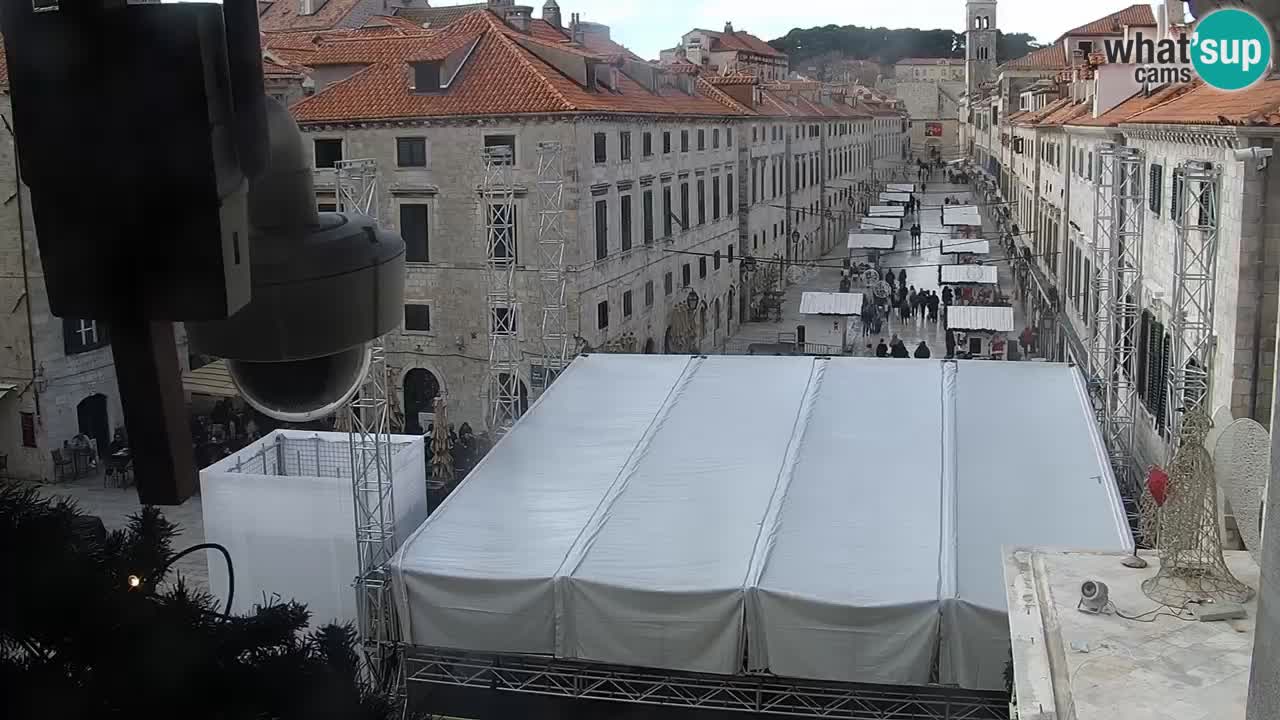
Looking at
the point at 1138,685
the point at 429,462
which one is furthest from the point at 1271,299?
the point at 429,462

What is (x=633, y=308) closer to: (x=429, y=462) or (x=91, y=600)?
(x=429, y=462)

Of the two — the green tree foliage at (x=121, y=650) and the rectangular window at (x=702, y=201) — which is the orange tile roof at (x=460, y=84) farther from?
the green tree foliage at (x=121, y=650)

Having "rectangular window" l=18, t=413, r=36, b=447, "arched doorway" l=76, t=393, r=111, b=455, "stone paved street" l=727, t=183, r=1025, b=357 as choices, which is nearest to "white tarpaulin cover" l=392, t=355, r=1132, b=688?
"rectangular window" l=18, t=413, r=36, b=447

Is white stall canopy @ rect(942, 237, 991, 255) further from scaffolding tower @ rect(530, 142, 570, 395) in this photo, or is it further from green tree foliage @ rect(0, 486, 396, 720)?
green tree foliage @ rect(0, 486, 396, 720)

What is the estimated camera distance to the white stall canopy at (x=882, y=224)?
4794cm

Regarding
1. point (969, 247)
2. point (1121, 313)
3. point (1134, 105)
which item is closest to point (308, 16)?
point (969, 247)

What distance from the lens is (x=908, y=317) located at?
113 ft

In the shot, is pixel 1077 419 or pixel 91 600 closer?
A: pixel 91 600

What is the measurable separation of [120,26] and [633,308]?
2433 centimetres

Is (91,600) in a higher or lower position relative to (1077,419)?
higher

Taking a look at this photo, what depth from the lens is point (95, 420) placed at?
70.5 ft

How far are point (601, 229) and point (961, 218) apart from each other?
24.9 metres

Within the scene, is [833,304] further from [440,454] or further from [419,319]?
[440,454]

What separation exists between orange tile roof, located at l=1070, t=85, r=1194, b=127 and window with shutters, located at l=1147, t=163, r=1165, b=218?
1270 millimetres
